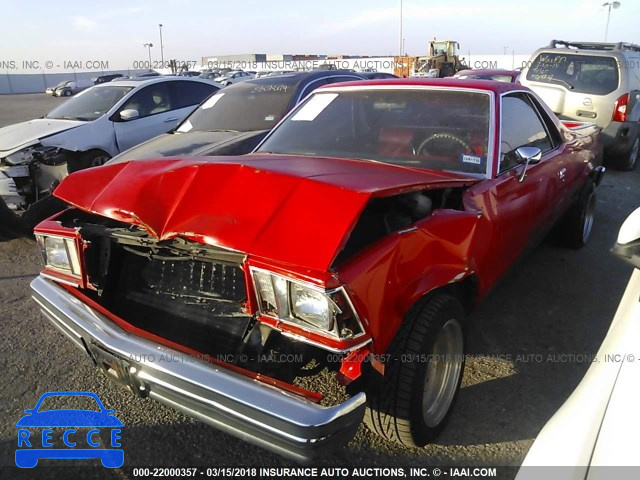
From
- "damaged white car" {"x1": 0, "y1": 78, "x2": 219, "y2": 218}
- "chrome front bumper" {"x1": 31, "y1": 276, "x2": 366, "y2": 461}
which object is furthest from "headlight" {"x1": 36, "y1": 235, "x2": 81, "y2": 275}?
"damaged white car" {"x1": 0, "y1": 78, "x2": 219, "y2": 218}

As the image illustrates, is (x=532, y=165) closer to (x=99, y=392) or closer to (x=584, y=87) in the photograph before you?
(x=99, y=392)

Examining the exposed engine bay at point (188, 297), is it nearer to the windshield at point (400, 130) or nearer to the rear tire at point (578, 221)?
the windshield at point (400, 130)

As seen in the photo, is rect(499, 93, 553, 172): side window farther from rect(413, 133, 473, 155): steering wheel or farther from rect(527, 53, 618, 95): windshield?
rect(527, 53, 618, 95): windshield

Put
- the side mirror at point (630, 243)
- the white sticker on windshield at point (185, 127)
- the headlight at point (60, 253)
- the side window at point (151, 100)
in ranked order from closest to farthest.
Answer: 1. the side mirror at point (630, 243)
2. the headlight at point (60, 253)
3. the white sticker on windshield at point (185, 127)
4. the side window at point (151, 100)

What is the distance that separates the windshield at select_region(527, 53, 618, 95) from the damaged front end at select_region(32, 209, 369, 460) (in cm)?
755

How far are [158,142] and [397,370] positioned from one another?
179 inches

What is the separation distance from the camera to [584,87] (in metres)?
8.11

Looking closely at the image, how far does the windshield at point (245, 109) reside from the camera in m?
5.91

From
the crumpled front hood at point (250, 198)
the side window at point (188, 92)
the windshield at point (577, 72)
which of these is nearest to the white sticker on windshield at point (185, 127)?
the side window at point (188, 92)

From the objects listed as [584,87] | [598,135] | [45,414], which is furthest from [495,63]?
[45,414]

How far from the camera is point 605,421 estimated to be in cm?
135

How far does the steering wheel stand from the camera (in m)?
3.09

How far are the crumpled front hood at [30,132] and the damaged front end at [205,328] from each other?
12.6 feet

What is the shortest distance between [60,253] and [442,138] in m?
2.38
